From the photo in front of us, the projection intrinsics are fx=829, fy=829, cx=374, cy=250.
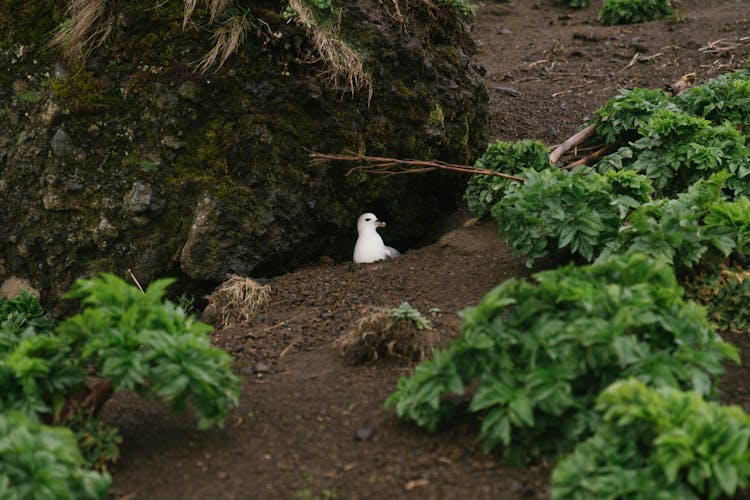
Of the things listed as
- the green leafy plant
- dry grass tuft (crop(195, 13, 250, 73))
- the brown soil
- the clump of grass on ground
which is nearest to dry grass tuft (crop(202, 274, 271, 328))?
the brown soil

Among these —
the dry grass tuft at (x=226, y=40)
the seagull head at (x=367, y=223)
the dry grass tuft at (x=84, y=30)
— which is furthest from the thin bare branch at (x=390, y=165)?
the dry grass tuft at (x=84, y=30)

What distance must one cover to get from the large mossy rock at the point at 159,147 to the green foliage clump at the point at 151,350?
2.10 meters

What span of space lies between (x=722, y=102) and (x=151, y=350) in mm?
5142

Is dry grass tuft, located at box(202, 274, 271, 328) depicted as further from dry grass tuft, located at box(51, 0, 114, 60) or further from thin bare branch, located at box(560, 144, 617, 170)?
thin bare branch, located at box(560, 144, 617, 170)

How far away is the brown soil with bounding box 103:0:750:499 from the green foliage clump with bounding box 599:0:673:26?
12.4 feet

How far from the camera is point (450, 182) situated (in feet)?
22.7

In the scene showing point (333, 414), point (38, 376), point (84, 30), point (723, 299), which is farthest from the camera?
point (84, 30)

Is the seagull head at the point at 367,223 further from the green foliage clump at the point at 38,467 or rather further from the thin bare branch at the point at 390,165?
the green foliage clump at the point at 38,467

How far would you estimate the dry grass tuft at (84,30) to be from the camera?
585 cm

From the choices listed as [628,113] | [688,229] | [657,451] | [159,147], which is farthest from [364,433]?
[628,113]

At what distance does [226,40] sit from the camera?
5730 millimetres

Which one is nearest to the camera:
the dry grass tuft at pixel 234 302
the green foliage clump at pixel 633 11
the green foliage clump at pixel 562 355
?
the green foliage clump at pixel 562 355

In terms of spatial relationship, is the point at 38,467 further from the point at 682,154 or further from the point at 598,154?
the point at 598,154

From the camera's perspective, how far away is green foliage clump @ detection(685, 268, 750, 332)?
15.7 feet
